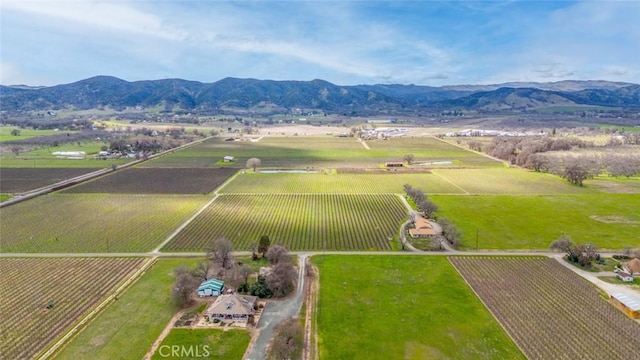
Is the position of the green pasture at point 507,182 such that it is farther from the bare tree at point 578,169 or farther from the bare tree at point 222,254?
the bare tree at point 222,254

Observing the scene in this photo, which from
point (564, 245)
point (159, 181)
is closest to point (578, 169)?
point (564, 245)

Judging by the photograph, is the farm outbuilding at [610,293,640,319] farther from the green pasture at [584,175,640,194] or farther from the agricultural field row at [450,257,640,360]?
the green pasture at [584,175,640,194]

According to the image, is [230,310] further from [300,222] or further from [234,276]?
[300,222]

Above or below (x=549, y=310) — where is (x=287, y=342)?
above

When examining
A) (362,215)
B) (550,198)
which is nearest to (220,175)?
→ (362,215)

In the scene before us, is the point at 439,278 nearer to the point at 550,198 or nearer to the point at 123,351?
the point at 123,351
